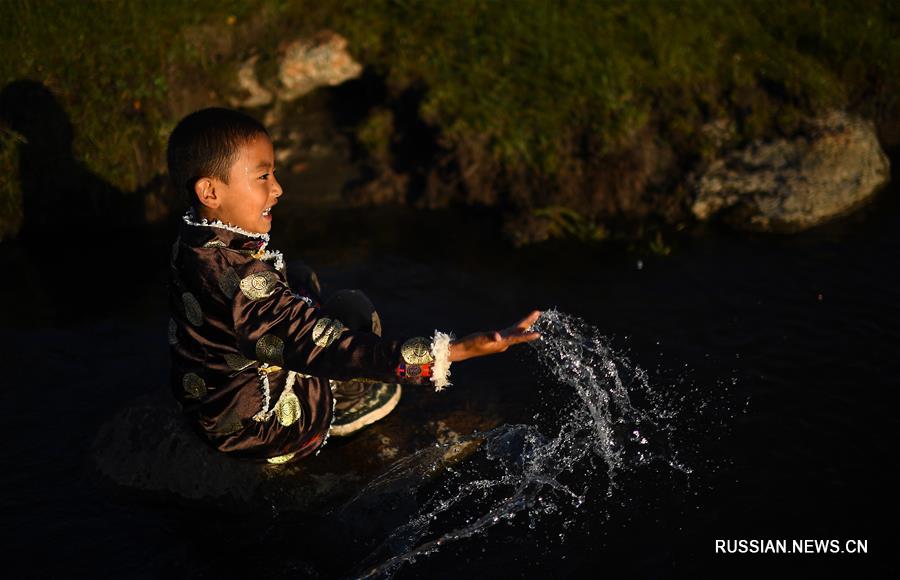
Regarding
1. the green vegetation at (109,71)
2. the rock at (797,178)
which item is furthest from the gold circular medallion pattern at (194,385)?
the rock at (797,178)

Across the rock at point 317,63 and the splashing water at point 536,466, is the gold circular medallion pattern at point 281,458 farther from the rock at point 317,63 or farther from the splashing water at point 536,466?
the rock at point 317,63

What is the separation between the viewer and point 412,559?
14.2ft

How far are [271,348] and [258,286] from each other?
300mm

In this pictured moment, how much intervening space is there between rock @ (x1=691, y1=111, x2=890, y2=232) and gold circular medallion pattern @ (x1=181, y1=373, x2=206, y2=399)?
15.9 ft

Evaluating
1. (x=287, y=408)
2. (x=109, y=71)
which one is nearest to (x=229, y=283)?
(x=287, y=408)

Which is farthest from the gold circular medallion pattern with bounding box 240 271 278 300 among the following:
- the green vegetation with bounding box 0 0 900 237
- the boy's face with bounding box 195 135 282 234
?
the green vegetation with bounding box 0 0 900 237

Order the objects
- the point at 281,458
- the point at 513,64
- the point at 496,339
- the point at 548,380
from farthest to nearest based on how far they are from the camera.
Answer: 1. the point at 513,64
2. the point at 548,380
3. the point at 281,458
4. the point at 496,339

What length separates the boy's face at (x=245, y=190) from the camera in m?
3.88

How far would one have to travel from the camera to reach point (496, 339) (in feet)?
11.5

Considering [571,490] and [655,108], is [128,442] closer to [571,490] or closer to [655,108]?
[571,490]

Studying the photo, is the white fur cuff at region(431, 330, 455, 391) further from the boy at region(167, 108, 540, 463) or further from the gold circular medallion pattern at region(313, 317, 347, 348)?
the gold circular medallion pattern at region(313, 317, 347, 348)

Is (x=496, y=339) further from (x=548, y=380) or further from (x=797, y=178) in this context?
(x=797, y=178)

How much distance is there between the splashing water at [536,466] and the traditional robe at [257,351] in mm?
677

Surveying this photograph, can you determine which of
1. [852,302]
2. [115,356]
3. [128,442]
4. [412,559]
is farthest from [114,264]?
[852,302]
